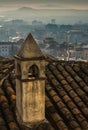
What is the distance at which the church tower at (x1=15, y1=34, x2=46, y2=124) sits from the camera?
9641mm

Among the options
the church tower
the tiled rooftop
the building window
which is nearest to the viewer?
the church tower

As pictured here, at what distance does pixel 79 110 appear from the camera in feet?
36.6

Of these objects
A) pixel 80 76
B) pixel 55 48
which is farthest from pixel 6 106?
pixel 55 48

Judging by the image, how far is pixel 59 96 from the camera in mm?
11805

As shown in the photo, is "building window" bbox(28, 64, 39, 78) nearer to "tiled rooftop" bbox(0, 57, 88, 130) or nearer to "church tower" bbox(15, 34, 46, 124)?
"church tower" bbox(15, 34, 46, 124)

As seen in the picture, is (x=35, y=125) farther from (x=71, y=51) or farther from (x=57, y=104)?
(x=71, y=51)

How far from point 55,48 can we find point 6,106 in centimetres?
17749

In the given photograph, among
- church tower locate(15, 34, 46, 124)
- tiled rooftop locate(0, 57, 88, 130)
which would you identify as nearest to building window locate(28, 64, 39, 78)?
church tower locate(15, 34, 46, 124)

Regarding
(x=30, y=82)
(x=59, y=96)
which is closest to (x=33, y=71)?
(x=30, y=82)

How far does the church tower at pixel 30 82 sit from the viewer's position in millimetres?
9641

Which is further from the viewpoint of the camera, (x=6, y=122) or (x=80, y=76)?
(x=80, y=76)

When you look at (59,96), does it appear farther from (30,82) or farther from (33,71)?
(30,82)

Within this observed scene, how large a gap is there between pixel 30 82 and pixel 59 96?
2.25 metres

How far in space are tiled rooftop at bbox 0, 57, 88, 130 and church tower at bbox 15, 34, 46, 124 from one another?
1.13ft
